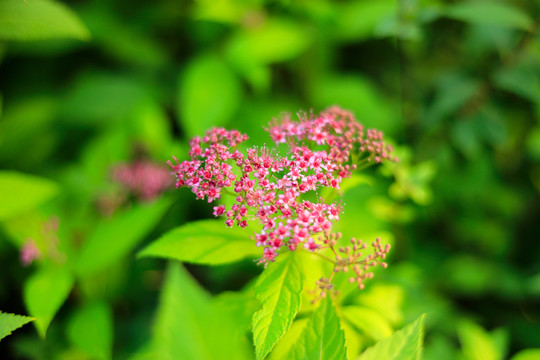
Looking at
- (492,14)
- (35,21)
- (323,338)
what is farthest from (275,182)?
A: (492,14)

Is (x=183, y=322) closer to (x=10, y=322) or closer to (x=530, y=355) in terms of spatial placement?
(x=10, y=322)

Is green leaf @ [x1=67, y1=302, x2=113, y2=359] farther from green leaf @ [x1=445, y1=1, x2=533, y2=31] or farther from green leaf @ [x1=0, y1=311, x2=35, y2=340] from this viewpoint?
green leaf @ [x1=445, y1=1, x2=533, y2=31]

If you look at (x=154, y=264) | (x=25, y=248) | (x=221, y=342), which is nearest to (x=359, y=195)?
(x=154, y=264)

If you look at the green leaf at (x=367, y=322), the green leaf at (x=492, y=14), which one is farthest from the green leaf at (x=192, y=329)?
the green leaf at (x=492, y=14)

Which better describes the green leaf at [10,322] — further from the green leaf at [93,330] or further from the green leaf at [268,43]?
the green leaf at [268,43]

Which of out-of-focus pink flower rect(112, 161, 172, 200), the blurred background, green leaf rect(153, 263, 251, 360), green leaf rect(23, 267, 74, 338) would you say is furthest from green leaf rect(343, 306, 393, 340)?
out-of-focus pink flower rect(112, 161, 172, 200)

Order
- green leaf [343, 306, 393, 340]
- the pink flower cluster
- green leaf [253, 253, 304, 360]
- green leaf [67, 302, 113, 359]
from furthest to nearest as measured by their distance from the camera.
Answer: green leaf [67, 302, 113, 359], green leaf [343, 306, 393, 340], the pink flower cluster, green leaf [253, 253, 304, 360]
